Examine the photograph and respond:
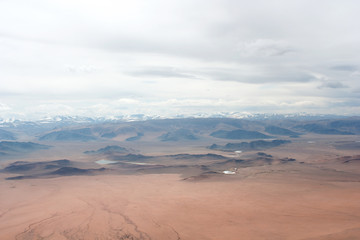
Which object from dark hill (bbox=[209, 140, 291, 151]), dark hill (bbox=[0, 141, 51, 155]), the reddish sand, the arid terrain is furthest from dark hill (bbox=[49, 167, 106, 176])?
dark hill (bbox=[209, 140, 291, 151])

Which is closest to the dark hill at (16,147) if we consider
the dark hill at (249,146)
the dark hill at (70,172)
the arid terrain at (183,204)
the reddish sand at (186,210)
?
the dark hill at (70,172)

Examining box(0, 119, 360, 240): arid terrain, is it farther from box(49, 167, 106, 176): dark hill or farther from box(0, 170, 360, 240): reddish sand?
box(0, 170, 360, 240): reddish sand

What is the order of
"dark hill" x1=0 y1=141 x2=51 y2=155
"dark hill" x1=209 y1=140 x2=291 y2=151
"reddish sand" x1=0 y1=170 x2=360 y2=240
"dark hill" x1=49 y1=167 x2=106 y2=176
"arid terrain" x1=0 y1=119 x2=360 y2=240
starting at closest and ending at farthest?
"reddish sand" x1=0 y1=170 x2=360 y2=240
"arid terrain" x1=0 y1=119 x2=360 y2=240
"dark hill" x1=49 y1=167 x2=106 y2=176
"dark hill" x1=0 y1=141 x2=51 y2=155
"dark hill" x1=209 y1=140 x2=291 y2=151

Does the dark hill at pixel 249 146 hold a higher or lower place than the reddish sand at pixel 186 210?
lower

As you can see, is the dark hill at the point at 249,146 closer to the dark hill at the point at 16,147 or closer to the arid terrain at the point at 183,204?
the arid terrain at the point at 183,204

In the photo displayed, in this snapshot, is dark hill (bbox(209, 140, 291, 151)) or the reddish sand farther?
dark hill (bbox(209, 140, 291, 151))

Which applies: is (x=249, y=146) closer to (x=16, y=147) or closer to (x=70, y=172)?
(x=70, y=172)

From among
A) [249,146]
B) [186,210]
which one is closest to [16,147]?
[249,146]

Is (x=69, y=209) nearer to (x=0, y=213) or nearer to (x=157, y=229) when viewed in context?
(x=0, y=213)

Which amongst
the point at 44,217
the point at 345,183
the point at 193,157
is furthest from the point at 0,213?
the point at 193,157
